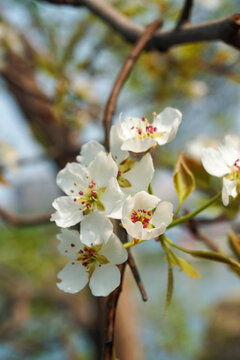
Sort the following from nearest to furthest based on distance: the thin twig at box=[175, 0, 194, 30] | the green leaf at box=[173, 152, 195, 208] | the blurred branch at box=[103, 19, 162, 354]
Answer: the blurred branch at box=[103, 19, 162, 354], the green leaf at box=[173, 152, 195, 208], the thin twig at box=[175, 0, 194, 30]

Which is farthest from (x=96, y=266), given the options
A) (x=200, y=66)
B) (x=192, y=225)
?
(x=200, y=66)

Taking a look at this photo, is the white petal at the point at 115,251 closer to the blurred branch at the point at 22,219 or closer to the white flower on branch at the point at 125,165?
the white flower on branch at the point at 125,165

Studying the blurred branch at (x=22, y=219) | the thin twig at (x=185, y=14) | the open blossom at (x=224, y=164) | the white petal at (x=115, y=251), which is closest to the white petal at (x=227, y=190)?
the open blossom at (x=224, y=164)

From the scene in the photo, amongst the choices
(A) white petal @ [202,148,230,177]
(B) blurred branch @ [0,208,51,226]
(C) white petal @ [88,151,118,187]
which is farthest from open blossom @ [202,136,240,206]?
(B) blurred branch @ [0,208,51,226]

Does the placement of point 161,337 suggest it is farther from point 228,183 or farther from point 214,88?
point 228,183

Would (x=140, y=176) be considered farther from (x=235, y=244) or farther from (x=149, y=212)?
(x=235, y=244)

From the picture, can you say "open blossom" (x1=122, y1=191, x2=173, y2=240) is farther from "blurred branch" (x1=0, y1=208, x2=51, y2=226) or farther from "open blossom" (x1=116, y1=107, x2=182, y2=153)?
"blurred branch" (x1=0, y1=208, x2=51, y2=226)
